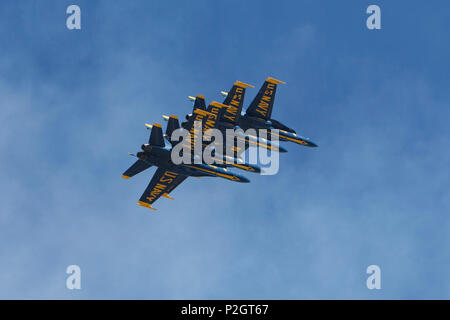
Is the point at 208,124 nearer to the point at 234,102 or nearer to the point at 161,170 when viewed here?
the point at 234,102

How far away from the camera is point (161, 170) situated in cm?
13425

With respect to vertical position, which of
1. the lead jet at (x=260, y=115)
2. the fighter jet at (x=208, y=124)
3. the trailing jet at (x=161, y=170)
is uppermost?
the lead jet at (x=260, y=115)

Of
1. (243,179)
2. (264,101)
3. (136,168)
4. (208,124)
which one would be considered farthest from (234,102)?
(136,168)

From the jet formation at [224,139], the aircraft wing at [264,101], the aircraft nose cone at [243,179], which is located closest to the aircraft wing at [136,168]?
the jet formation at [224,139]

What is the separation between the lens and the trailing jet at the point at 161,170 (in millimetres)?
124250

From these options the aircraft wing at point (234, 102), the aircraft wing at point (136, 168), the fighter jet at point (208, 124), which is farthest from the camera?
the aircraft wing at point (136, 168)

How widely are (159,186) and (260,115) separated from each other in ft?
69.5

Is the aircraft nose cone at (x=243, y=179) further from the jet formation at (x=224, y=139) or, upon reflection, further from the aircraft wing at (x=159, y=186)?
the aircraft wing at (x=159, y=186)

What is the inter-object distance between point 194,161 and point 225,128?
9131mm

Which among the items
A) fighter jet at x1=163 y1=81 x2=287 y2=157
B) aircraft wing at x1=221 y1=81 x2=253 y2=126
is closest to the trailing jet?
fighter jet at x1=163 y1=81 x2=287 y2=157

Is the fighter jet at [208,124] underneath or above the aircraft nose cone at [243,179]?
above

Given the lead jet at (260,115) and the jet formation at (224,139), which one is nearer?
the jet formation at (224,139)

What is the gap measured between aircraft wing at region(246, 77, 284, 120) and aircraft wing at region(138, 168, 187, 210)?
16564 millimetres
